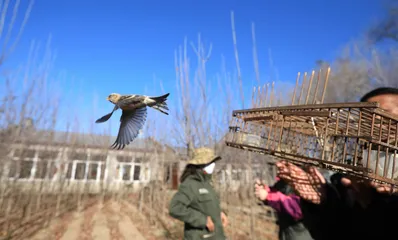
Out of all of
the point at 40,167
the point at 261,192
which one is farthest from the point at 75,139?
the point at 261,192

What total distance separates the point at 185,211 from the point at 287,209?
0.90 meters

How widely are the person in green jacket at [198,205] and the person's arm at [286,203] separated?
62 centimetres

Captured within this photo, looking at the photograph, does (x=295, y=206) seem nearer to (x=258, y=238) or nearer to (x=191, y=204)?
(x=191, y=204)

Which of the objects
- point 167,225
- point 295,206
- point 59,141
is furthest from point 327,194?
point 59,141

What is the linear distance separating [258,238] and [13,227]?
5.65m

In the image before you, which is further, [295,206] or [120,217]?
[120,217]

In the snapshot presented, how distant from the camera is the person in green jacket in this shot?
229 cm

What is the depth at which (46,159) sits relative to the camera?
7617mm

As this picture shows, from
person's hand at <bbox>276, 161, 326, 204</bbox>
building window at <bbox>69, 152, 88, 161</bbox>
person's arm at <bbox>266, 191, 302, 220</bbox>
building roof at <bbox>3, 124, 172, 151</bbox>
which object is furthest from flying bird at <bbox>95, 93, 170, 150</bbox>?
building window at <bbox>69, 152, 88, 161</bbox>

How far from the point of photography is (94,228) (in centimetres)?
680

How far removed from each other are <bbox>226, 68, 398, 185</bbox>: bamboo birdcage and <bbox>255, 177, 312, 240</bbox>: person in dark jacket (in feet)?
2.49

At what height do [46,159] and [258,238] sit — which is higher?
[46,159]

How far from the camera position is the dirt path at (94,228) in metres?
6.01

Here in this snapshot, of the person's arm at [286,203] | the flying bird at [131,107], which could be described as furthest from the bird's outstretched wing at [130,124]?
the person's arm at [286,203]
